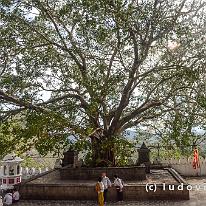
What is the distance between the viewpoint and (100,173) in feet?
59.9

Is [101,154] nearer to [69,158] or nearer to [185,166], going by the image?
[69,158]

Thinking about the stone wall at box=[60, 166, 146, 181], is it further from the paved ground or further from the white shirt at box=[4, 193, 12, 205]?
the white shirt at box=[4, 193, 12, 205]

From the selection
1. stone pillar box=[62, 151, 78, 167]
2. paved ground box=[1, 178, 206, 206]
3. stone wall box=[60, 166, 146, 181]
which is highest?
stone pillar box=[62, 151, 78, 167]

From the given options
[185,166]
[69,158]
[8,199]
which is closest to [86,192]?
[8,199]

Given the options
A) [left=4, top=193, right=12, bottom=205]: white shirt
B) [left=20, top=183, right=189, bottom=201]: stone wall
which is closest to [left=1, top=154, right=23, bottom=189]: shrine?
[left=20, top=183, right=189, bottom=201]: stone wall

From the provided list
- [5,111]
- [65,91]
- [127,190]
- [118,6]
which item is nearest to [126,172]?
[127,190]

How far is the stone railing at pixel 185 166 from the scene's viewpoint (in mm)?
21719

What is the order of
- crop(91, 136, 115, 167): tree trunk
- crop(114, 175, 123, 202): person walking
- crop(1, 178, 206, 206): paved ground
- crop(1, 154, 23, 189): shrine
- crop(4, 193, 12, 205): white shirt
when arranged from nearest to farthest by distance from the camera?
crop(1, 178, 206, 206): paved ground, crop(4, 193, 12, 205): white shirt, crop(114, 175, 123, 202): person walking, crop(1, 154, 23, 189): shrine, crop(91, 136, 115, 167): tree trunk

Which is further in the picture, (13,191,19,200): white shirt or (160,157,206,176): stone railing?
(160,157,206,176): stone railing

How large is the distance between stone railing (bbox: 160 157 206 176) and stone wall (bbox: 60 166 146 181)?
16.6ft

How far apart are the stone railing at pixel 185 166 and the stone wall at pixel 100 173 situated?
16.6ft

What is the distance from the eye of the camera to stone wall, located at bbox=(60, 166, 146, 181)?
17.8m

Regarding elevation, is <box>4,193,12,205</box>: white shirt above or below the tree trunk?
below

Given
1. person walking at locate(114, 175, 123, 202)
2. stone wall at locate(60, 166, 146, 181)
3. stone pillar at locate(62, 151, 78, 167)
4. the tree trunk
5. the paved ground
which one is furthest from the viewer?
stone pillar at locate(62, 151, 78, 167)
